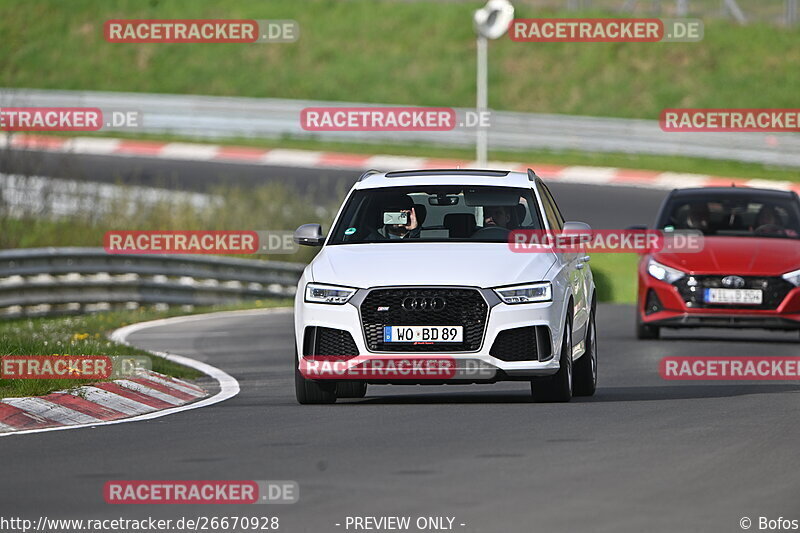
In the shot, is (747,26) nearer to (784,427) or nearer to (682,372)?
(682,372)

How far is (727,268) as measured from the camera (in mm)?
18281

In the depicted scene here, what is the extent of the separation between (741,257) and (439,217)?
6.05 meters

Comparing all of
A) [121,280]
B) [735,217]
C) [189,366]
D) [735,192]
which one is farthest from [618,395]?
[121,280]

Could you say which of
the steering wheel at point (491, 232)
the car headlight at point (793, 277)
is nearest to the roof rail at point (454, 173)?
the steering wheel at point (491, 232)

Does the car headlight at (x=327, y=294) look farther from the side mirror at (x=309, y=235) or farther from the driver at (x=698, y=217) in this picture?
the driver at (x=698, y=217)

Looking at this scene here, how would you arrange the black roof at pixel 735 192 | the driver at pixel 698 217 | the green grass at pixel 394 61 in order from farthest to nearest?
the green grass at pixel 394 61, the black roof at pixel 735 192, the driver at pixel 698 217

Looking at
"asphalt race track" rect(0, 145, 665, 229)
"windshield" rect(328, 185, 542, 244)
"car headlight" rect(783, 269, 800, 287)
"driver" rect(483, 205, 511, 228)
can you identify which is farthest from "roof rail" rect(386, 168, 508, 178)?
"asphalt race track" rect(0, 145, 665, 229)

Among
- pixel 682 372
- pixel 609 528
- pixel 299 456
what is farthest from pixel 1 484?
pixel 682 372

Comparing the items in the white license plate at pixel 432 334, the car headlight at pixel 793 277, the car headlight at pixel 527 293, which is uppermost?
the car headlight at pixel 527 293

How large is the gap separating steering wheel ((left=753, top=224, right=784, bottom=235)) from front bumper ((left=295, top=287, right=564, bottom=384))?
7.76 metres

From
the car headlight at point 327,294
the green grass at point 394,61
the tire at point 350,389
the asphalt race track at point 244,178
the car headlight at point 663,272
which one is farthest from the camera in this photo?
the green grass at point 394,61

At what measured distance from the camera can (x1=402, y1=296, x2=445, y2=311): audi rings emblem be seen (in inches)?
462

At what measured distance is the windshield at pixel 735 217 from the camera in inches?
757

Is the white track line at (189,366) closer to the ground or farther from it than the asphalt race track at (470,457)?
closer to the ground
